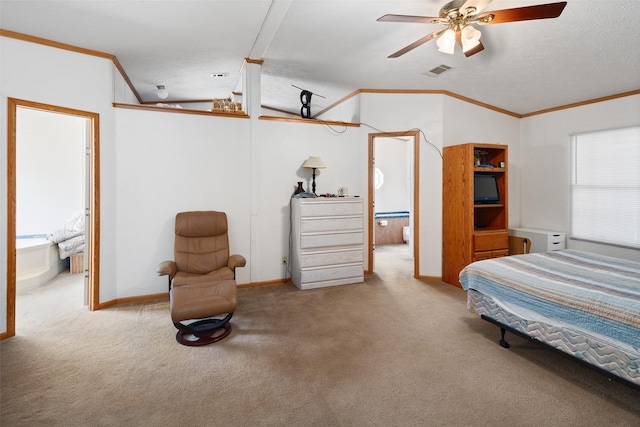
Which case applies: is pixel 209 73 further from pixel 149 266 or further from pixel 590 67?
pixel 590 67

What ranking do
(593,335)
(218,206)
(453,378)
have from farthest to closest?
1. (218,206)
2. (453,378)
3. (593,335)

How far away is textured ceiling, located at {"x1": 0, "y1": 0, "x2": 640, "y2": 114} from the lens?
262cm

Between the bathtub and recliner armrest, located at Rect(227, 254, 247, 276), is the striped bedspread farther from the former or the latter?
the bathtub

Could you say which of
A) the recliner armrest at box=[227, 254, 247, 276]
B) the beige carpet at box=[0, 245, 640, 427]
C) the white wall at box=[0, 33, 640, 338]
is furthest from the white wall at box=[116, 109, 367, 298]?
the beige carpet at box=[0, 245, 640, 427]

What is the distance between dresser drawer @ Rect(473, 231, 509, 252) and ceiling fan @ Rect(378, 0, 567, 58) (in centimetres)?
234

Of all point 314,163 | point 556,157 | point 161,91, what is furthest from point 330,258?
point 556,157

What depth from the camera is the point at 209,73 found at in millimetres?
4348

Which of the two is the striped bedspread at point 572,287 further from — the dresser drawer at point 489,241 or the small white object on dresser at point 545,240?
the small white object on dresser at point 545,240

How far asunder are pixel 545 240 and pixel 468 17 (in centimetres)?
348

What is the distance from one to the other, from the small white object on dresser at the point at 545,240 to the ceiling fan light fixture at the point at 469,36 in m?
3.20

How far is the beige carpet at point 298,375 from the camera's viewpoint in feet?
5.87

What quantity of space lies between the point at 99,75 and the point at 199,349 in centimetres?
301

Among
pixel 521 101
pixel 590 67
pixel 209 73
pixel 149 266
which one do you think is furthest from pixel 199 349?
pixel 521 101

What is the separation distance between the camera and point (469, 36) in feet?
7.79
